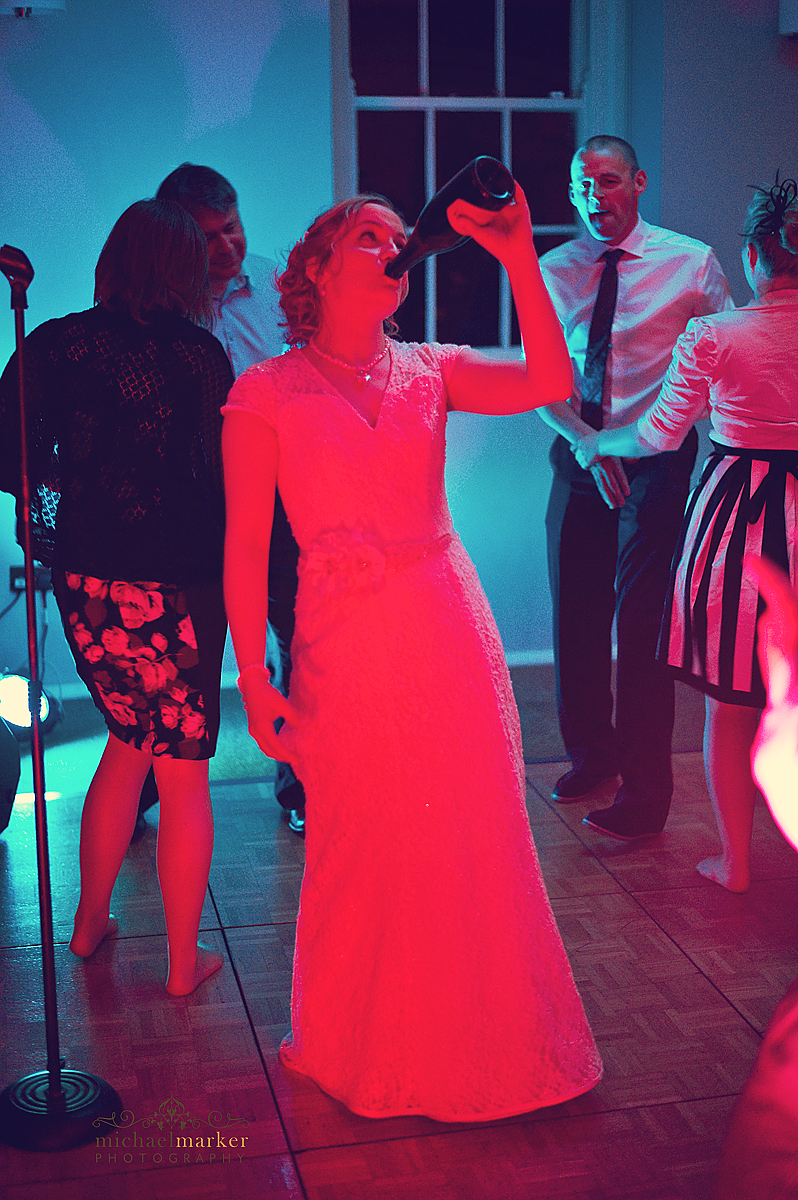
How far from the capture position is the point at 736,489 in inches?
99.0

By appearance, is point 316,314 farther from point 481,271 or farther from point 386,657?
point 481,271

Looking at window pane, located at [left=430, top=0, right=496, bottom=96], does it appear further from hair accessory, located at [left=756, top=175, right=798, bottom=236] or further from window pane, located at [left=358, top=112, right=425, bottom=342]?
hair accessory, located at [left=756, top=175, right=798, bottom=236]

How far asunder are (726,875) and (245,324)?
181cm

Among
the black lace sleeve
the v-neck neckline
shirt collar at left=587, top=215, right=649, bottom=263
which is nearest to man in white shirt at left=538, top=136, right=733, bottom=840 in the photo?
shirt collar at left=587, top=215, right=649, bottom=263

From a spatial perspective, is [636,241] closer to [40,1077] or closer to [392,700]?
[392,700]

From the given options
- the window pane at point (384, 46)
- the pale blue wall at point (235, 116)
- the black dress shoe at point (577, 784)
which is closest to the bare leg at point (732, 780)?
the black dress shoe at point (577, 784)

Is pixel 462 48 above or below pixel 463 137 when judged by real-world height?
above

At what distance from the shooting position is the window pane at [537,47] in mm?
4758

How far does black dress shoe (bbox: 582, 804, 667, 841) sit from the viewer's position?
302 cm

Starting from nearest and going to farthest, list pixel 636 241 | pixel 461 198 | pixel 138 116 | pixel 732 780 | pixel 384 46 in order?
1. pixel 461 198
2. pixel 732 780
3. pixel 636 241
4. pixel 138 116
5. pixel 384 46

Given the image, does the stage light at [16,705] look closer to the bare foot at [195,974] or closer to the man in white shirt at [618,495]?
the bare foot at [195,974]

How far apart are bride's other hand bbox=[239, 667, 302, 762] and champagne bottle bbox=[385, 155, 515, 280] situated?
68 cm

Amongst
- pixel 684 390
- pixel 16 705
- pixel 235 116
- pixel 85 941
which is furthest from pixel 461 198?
pixel 235 116

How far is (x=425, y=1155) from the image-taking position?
1.81m
